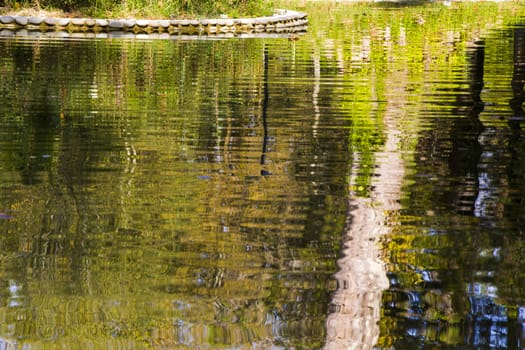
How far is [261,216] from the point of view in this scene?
230 inches

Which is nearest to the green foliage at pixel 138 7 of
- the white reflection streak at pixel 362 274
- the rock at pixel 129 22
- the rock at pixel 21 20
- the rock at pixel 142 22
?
the rock at pixel 142 22

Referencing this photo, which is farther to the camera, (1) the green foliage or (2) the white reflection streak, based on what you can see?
(1) the green foliage

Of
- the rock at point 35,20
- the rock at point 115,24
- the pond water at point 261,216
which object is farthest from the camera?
the rock at point 35,20

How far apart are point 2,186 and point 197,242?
2.11 metres

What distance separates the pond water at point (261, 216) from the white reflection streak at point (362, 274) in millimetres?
12

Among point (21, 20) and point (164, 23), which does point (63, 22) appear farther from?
point (164, 23)

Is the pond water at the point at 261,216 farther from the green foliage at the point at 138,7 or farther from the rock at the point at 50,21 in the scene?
→ the green foliage at the point at 138,7

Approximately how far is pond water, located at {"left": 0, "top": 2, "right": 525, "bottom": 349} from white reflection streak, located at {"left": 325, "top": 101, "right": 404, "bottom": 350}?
0.01 metres

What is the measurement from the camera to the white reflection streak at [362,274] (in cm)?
373

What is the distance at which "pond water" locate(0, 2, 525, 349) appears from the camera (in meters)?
3.87

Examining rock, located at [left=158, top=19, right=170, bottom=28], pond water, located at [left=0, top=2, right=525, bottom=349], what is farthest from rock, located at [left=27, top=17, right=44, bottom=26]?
pond water, located at [left=0, top=2, right=525, bottom=349]

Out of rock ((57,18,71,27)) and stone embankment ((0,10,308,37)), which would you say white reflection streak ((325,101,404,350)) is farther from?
rock ((57,18,71,27))

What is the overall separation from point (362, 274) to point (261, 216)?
1378 millimetres

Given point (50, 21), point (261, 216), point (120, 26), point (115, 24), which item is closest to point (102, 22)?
point (115, 24)
